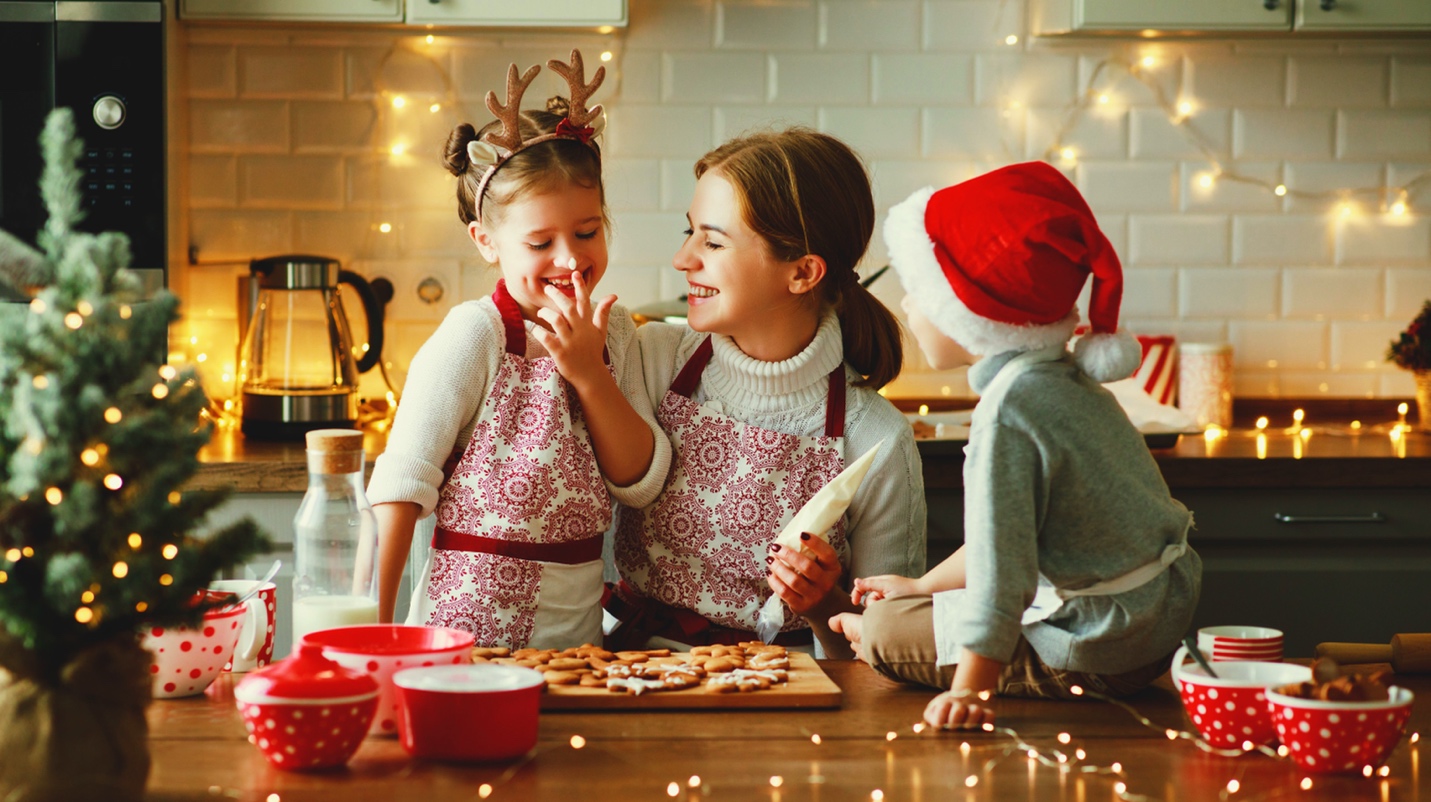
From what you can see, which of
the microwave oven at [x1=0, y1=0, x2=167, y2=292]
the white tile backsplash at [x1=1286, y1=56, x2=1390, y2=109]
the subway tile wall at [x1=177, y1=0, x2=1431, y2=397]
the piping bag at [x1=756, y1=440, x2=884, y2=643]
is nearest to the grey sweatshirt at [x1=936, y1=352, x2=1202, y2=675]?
the piping bag at [x1=756, y1=440, x2=884, y2=643]

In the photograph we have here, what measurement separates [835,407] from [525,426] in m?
0.42

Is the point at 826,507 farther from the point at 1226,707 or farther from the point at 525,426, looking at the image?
the point at 1226,707

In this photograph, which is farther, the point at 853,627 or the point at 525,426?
the point at 525,426

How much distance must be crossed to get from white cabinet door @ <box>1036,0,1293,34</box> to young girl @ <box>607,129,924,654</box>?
1.05 m

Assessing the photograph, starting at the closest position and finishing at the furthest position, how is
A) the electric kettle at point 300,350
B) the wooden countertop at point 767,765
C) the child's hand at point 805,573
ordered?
the wooden countertop at point 767,765 → the child's hand at point 805,573 → the electric kettle at point 300,350

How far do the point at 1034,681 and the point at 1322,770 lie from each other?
0.94ft

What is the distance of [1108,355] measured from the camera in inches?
48.4

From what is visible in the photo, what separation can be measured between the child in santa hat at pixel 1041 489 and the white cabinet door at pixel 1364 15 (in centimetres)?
168

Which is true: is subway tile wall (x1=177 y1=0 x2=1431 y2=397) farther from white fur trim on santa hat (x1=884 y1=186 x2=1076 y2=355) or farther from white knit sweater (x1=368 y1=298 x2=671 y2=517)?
white fur trim on santa hat (x1=884 y1=186 x2=1076 y2=355)

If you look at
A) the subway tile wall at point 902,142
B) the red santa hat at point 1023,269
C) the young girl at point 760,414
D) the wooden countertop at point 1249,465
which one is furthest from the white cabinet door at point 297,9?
the red santa hat at point 1023,269

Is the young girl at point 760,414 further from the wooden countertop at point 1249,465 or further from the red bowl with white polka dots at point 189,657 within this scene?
the red bowl with white polka dots at point 189,657

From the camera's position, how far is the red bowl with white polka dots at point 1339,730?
97 centimetres

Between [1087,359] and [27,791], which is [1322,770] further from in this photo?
[27,791]

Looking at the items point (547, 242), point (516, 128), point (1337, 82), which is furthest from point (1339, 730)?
point (1337, 82)
